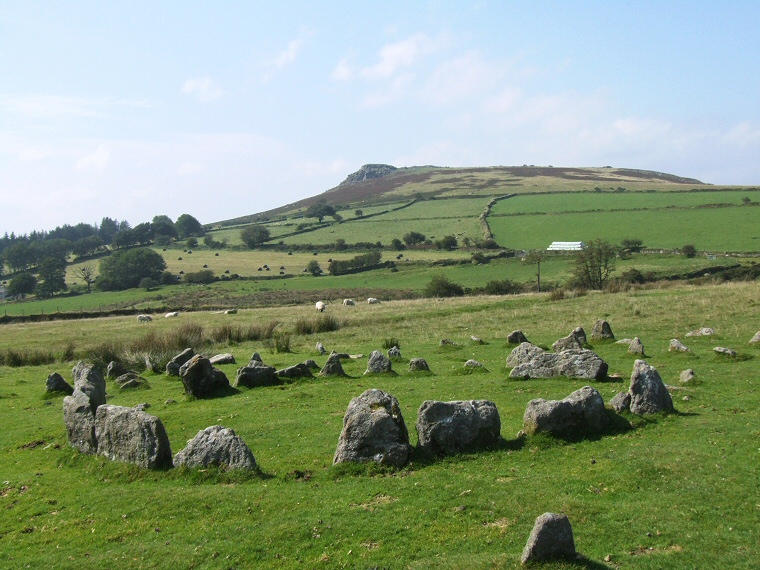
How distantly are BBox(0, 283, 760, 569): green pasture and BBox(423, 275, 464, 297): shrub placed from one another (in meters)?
53.1

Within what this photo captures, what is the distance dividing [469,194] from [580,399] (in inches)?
6490

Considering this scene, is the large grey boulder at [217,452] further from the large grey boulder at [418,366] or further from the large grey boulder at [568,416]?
the large grey boulder at [418,366]

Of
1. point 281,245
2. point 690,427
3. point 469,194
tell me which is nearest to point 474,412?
point 690,427

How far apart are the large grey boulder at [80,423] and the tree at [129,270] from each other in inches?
A: 4253

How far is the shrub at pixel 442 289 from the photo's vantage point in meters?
76.4

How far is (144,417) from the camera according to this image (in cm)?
1529

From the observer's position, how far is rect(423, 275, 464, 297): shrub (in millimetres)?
76375

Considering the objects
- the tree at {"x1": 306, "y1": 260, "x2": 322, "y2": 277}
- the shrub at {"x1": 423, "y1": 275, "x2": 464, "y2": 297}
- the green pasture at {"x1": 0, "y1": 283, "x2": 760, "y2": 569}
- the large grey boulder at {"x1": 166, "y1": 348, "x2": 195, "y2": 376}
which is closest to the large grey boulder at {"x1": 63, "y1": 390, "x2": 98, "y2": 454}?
the green pasture at {"x1": 0, "y1": 283, "x2": 760, "y2": 569}

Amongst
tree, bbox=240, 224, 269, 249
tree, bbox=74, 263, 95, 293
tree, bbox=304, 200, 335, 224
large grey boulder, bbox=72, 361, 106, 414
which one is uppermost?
tree, bbox=304, 200, 335, 224

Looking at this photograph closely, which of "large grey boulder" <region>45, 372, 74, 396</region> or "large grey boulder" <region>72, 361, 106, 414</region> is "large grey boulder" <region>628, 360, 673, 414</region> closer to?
"large grey boulder" <region>72, 361, 106, 414</region>

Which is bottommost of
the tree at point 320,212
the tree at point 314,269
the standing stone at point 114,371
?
the standing stone at point 114,371

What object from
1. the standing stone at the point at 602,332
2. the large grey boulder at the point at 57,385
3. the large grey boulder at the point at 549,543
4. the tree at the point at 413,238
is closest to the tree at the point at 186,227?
the tree at the point at 413,238

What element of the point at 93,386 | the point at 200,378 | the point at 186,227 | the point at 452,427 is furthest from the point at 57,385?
the point at 186,227

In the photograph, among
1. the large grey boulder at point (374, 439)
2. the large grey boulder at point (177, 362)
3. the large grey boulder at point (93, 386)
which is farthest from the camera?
the large grey boulder at point (177, 362)
